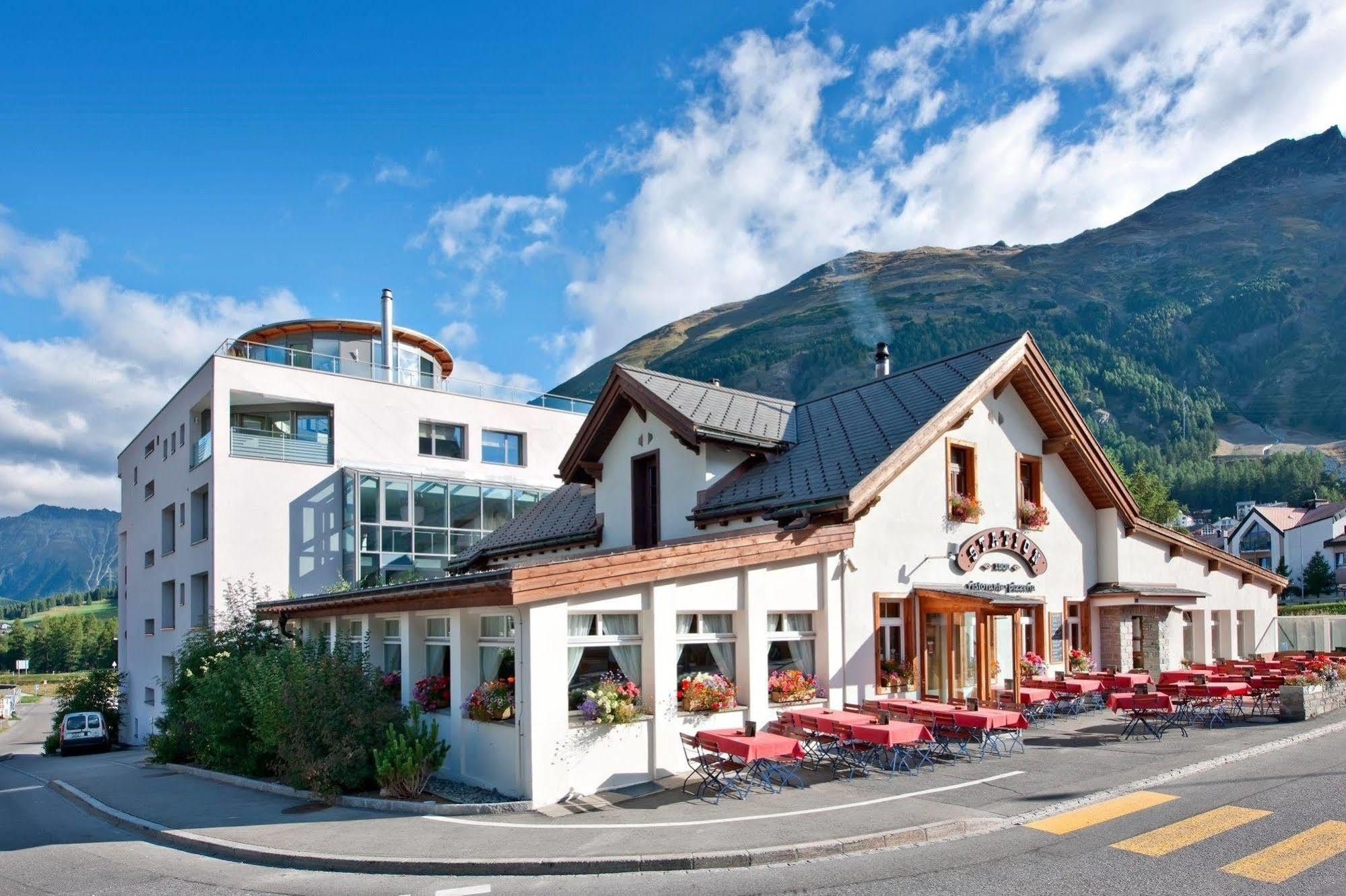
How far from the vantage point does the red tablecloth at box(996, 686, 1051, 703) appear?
17.4 meters

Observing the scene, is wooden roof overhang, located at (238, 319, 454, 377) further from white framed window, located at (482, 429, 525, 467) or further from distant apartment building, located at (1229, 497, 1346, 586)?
distant apartment building, located at (1229, 497, 1346, 586)

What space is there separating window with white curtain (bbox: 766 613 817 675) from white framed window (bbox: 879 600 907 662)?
1.72 metres

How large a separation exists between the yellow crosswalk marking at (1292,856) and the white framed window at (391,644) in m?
12.1

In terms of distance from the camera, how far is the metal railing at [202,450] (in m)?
32.6

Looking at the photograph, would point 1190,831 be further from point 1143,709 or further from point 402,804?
point 402,804

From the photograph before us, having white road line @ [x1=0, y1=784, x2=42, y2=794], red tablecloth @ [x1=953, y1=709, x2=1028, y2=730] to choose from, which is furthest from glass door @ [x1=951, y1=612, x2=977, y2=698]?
white road line @ [x1=0, y1=784, x2=42, y2=794]

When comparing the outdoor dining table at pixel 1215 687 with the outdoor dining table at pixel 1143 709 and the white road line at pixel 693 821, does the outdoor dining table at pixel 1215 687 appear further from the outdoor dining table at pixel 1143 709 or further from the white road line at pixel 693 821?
the white road line at pixel 693 821

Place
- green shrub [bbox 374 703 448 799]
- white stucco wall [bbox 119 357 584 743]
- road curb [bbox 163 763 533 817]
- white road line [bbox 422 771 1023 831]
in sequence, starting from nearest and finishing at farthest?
white road line [bbox 422 771 1023 831] → road curb [bbox 163 763 533 817] → green shrub [bbox 374 703 448 799] → white stucco wall [bbox 119 357 584 743]

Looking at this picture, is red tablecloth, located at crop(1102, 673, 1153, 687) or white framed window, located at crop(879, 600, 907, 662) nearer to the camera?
white framed window, located at crop(879, 600, 907, 662)

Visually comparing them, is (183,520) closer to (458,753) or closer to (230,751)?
(230,751)

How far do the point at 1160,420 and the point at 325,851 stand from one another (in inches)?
7544

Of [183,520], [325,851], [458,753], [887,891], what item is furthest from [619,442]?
[183,520]

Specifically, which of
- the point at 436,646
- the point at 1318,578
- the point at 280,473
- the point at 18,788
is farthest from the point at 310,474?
the point at 1318,578

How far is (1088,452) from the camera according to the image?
2145 centimetres
